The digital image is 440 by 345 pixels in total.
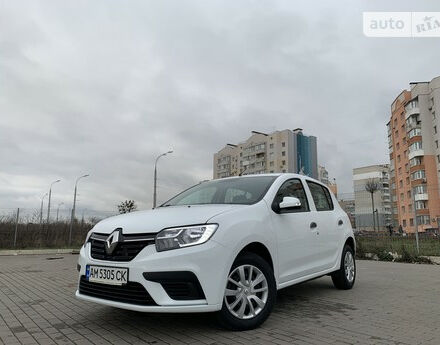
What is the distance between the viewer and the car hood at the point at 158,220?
3.71 metres

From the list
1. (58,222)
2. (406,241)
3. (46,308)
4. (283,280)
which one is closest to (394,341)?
(283,280)

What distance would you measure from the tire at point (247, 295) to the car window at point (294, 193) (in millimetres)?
886

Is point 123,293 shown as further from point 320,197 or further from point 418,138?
point 418,138

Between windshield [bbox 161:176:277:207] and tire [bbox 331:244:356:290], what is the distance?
7.23ft

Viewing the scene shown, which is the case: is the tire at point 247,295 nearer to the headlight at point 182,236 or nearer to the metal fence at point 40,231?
the headlight at point 182,236

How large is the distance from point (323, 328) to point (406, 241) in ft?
33.9

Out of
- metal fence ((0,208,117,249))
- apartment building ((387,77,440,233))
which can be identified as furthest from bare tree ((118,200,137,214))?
apartment building ((387,77,440,233))

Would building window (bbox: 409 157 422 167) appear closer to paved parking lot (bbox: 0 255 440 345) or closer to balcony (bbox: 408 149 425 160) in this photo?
balcony (bbox: 408 149 425 160)

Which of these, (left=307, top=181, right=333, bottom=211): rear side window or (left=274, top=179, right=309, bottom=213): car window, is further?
(left=307, top=181, right=333, bottom=211): rear side window

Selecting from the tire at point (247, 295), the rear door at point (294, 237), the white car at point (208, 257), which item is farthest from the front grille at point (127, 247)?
the rear door at point (294, 237)

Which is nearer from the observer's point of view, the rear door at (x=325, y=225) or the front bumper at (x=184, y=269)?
the front bumper at (x=184, y=269)

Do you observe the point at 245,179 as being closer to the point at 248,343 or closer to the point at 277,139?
the point at 248,343

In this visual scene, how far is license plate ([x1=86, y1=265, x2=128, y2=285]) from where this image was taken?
11.9 feet

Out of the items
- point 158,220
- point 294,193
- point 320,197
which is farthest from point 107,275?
point 320,197
